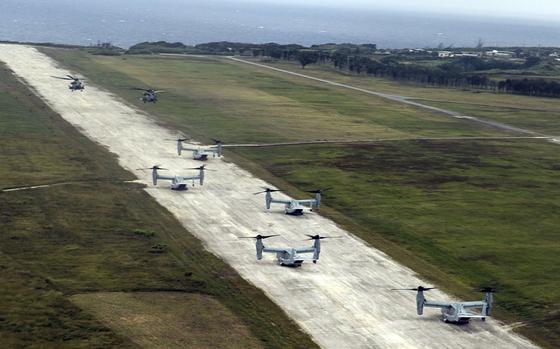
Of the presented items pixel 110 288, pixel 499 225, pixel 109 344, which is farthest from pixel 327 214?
pixel 109 344

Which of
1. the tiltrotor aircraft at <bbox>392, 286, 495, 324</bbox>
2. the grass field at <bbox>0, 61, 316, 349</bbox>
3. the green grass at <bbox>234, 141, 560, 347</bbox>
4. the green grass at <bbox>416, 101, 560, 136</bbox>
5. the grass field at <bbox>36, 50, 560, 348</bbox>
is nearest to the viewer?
the grass field at <bbox>0, 61, 316, 349</bbox>

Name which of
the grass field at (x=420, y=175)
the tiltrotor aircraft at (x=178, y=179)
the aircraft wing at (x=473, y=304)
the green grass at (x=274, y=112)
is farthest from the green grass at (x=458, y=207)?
the green grass at (x=274, y=112)

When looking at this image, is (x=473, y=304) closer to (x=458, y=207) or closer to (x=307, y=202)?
(x=307, y=202)

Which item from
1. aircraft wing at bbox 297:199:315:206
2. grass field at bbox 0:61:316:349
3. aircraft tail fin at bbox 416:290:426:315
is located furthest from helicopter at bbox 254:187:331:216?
aircraft tail fin at bbox 416:290:426:315

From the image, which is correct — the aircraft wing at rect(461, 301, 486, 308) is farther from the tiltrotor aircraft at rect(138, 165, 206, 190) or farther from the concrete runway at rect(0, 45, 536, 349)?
the tiltrotor aircraft at rect(138, 165, 206, 190)

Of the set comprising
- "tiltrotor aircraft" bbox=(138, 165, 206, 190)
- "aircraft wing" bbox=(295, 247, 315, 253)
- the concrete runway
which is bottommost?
the concrete runway

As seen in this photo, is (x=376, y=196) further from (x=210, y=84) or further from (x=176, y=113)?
(x=210, y=84)

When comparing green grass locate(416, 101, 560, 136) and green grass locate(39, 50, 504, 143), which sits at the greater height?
green grass locate(39, 50, 504, 143)

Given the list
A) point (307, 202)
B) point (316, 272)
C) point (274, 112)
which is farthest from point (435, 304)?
point (274, 112)

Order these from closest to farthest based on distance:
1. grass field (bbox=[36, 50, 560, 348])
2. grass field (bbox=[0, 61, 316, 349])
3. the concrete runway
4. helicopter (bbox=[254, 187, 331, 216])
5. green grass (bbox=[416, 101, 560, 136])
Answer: grass field (bbox=[0, 61, 316, 349]), the concrete runway, grass field (bbox=[36, 50, 560, 348]), helicopter (bbox=[254, 187, 331, 216]), green grass (bbox=[416, 101, 560, 136])
